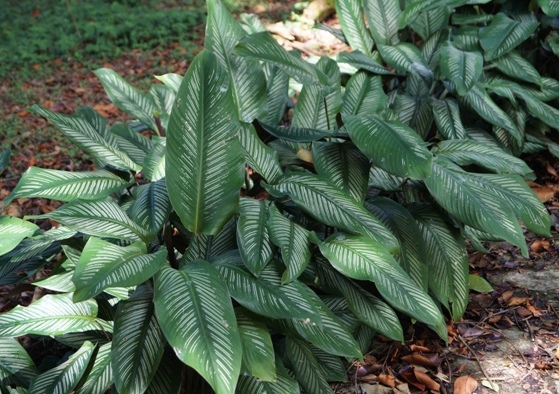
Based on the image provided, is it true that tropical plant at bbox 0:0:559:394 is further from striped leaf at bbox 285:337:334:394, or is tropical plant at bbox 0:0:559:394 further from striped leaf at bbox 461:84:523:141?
striped leaf at bbox 461:84:523:141

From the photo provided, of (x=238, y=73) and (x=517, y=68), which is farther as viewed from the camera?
(x=517, y=68)

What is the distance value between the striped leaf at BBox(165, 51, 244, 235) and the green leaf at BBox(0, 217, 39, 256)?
0.48 meters

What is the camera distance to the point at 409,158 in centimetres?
195

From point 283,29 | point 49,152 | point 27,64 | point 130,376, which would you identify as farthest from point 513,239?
point 27,64

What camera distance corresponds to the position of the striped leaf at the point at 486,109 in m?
2.83

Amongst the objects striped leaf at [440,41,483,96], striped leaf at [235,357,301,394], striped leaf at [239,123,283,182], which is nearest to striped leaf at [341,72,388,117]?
striped leaf at [440,41,483,96]

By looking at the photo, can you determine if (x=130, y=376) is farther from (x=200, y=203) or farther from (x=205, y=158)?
(x=205, y=158)

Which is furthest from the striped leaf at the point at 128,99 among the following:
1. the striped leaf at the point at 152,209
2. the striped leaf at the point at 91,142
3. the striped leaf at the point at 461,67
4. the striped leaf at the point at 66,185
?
the striped leaf at the point at 461,67

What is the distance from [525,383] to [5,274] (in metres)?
1.75

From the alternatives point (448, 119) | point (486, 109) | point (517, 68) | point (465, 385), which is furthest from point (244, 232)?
point (517, 68)

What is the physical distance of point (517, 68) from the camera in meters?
3.17

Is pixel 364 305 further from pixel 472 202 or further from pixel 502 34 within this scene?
pixel 502 34

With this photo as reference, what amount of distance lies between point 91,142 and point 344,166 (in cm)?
85

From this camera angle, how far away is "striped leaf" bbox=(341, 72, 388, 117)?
261cm
